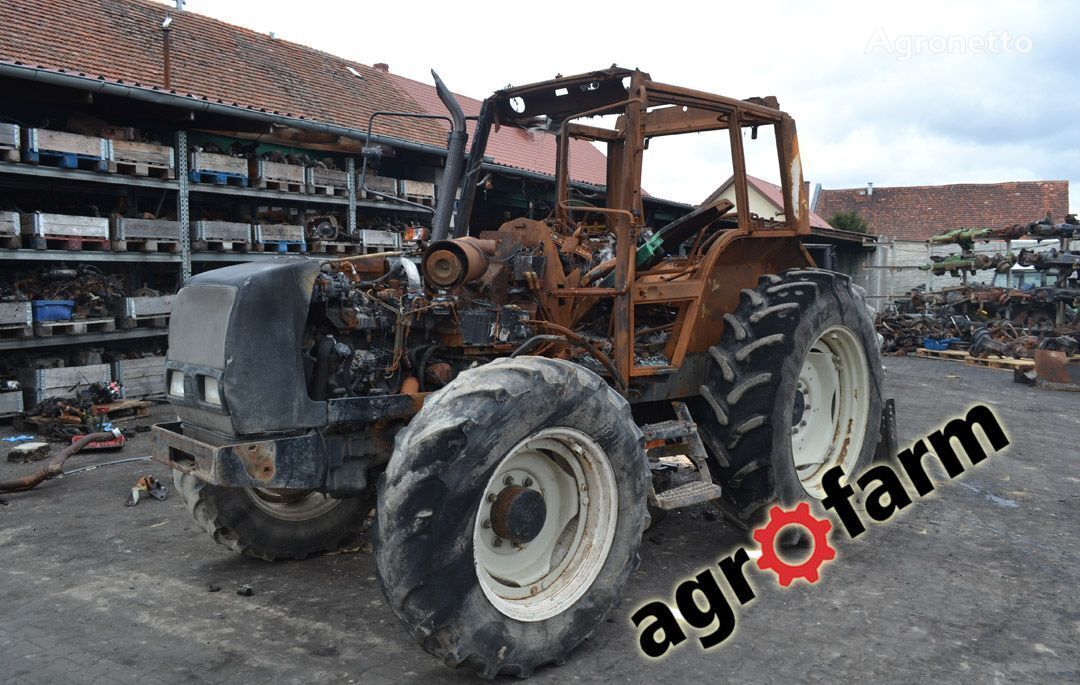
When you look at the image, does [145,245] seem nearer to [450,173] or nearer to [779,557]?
[450,173]

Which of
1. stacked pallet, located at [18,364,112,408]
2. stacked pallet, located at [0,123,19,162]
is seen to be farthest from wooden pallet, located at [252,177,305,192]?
stacked pallet, located at [18,364,112,408]

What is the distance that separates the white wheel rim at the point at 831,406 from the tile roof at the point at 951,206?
3330cm

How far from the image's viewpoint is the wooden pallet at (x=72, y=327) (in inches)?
384

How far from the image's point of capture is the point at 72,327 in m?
10.0

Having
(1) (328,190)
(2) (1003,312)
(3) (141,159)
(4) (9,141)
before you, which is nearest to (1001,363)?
(2) (1003,312)

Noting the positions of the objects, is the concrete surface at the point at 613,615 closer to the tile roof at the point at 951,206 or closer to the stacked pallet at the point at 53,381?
the stacked pallet at the point at 53,381

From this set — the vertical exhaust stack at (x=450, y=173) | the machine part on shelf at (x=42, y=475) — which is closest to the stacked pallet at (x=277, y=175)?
the machine part on shelf at (x=42, y=475)

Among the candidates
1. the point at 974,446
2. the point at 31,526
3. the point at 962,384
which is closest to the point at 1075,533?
the point at 974,446

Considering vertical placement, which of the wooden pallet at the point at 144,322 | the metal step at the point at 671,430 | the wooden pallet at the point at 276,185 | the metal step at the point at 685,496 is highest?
the wooden pallet at the point at 276,185

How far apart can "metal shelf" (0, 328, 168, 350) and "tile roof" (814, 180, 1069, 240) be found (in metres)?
32.4

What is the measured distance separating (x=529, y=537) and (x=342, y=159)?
11.6m

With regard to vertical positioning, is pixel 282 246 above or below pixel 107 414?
above

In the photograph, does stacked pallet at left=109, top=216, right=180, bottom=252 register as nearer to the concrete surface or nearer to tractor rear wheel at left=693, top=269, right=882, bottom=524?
the concrete surface

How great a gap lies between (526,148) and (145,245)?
5918mm
